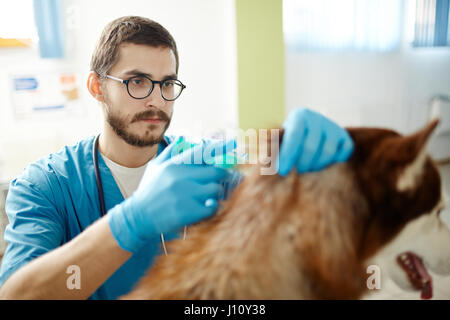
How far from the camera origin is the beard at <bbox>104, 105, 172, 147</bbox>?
3.46 ft

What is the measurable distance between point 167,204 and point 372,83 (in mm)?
3457

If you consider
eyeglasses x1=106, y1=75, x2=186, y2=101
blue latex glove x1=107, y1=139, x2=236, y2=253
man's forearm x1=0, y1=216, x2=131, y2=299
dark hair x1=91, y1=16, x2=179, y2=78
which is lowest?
man's forearm x1=0, y1=216, x2=131, y2=299

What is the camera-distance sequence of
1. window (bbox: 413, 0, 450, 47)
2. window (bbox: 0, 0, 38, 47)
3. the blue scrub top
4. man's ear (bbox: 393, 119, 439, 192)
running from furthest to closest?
window (bbox: 413, 0, 450, 47) → window (bbox: 0, 0, 38, 47) → the blue scrub top → man's ear (bbox: 393, 119, 439, 192)

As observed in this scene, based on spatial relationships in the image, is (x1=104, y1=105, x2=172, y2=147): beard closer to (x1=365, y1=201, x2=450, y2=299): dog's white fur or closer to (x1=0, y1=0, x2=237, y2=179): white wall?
(x1=365, y1=201, x2=450, y2=299): dog's white fur

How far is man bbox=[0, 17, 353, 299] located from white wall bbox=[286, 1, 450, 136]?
2.20m

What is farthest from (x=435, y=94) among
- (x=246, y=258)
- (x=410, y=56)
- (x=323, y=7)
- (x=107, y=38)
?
(x=246, y=258)

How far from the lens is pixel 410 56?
368 centimetres

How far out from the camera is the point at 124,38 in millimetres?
1031

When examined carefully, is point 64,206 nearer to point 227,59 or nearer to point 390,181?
point 390,181

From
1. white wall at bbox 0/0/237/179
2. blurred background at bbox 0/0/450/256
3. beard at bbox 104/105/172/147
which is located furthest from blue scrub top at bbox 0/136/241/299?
white wall at bbox 0/0/237/179

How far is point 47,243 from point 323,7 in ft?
9.67

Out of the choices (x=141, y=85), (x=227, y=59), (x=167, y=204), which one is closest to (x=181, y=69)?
(x=227, y=59)

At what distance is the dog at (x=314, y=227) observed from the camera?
0.50 meters
